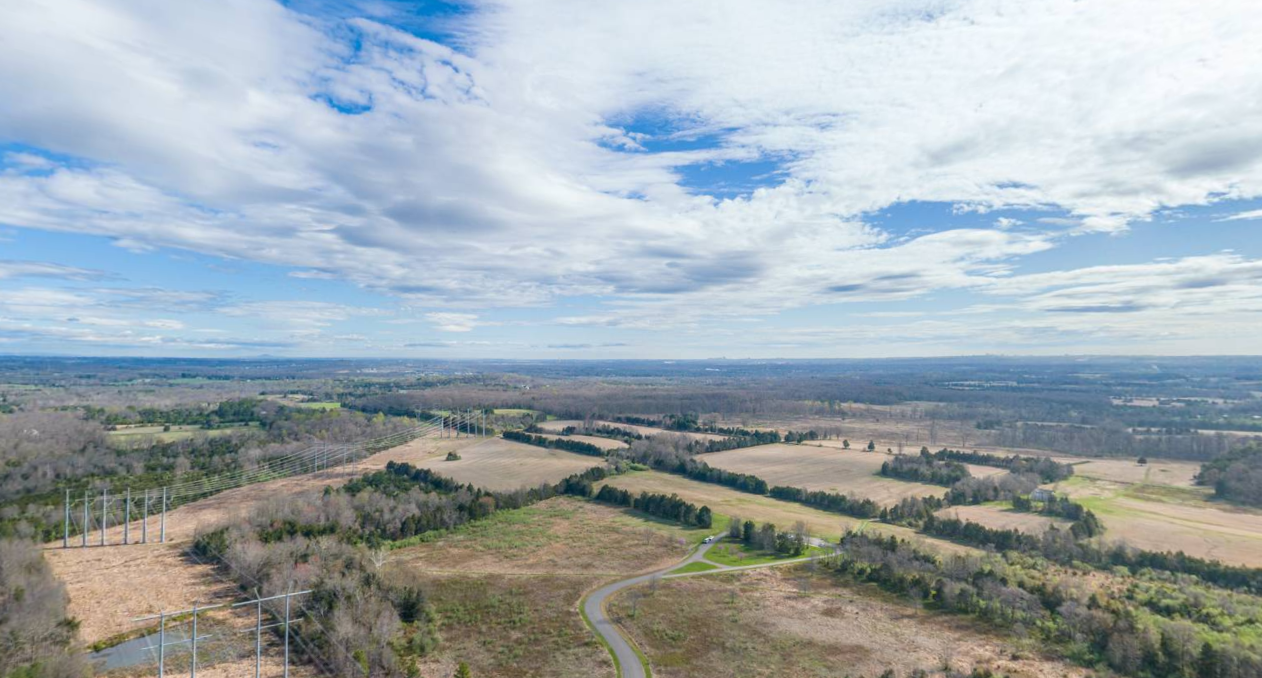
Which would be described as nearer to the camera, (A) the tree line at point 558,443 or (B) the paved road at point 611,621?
(B) the paved road at point 611,621

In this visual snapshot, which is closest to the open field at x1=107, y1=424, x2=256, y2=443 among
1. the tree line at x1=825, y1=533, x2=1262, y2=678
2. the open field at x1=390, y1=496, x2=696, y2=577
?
the open field at x1=390, y1=496, x2=696, y2=577

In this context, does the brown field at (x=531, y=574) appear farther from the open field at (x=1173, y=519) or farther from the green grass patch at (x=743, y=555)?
the open field at (x=1173, y=519)

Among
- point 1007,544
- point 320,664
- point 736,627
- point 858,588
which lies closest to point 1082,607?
point 858,588

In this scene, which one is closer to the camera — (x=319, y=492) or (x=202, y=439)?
(x=319, y=492)

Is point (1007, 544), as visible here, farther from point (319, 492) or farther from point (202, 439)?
point (202, 439)

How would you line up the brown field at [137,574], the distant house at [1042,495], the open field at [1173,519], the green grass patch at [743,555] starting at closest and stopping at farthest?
the brown field at [137,574]
the green grass patch at [743,555]
the open field at [1173,519]
the distant house at [1042,495]

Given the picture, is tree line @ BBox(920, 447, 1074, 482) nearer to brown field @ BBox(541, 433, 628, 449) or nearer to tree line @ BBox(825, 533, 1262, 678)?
tree line @ BBox(825, 533, 1262, 678)

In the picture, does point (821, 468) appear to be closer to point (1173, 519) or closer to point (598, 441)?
point (1173, 519)

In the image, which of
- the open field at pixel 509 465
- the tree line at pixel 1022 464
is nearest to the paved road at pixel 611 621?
the open field at pixel 509 465
